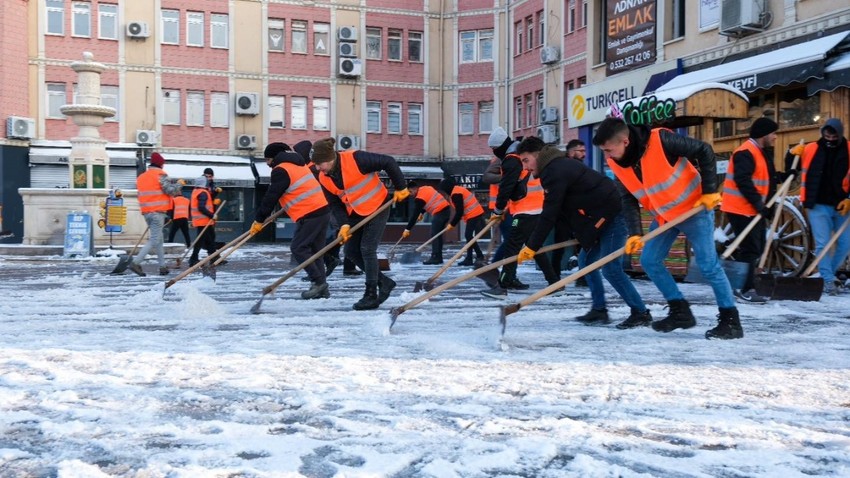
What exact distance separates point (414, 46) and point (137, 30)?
11.7 meters

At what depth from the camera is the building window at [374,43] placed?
41062 millimetres

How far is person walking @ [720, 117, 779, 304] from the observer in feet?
29.3

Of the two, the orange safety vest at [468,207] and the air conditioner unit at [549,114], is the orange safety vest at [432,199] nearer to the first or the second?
the orange safety vest at [468,207]

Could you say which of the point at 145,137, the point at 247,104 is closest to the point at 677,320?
the point at 145,137

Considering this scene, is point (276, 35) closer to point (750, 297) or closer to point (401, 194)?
point (401, 194)

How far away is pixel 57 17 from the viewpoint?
1425 inches

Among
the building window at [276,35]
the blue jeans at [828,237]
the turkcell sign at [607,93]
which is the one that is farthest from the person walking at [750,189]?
the building window at [276,35]

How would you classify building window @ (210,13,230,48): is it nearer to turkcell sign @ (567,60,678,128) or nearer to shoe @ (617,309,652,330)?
turkcell sign @ (567,60,678,128)

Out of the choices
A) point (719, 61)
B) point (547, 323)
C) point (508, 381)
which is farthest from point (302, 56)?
point (508, 381)

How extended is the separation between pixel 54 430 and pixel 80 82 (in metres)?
21.7

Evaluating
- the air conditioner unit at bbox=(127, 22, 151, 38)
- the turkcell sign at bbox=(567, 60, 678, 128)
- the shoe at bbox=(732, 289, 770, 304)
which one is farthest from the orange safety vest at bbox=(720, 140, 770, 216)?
the air conditioner unit at bbox=(127, 22, 151, 38)

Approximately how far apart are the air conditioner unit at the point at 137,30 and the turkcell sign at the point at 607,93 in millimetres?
20907

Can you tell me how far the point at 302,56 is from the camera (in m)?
39.7

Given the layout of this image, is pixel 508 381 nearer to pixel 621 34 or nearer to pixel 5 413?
pixel 5 413
